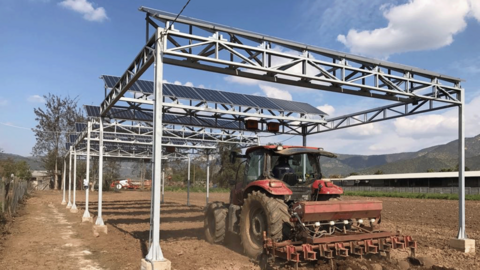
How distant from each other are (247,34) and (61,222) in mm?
12858

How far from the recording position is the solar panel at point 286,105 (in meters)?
15.1

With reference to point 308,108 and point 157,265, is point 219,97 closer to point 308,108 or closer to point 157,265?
point 308,108

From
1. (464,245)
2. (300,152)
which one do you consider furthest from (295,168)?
(464,245)

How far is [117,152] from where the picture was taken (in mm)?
28328

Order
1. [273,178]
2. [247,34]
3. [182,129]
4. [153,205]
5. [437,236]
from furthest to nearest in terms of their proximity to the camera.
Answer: [182,129], [437,236], [273,178], [247,34], [153,205]

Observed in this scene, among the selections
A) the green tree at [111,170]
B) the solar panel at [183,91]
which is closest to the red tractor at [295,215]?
the solar panel at [183,91]

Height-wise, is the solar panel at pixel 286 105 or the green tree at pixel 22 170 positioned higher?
the solar panel at pixel 286 105

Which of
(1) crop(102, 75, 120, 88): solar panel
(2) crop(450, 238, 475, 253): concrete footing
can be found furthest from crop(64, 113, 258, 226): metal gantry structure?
(2) crop(450, 238, 475, 253): concrete footing

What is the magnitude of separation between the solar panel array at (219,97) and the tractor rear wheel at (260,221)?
19.3 ft

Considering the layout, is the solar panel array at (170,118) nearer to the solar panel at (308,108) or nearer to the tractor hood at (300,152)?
the solar panel at (308,108)

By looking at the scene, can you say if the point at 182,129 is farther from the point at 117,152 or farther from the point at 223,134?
the point at 117,152

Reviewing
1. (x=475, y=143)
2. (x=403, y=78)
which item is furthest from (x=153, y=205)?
(x=475, y=143)

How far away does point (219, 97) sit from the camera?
1454 cm

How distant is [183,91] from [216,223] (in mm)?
5903
